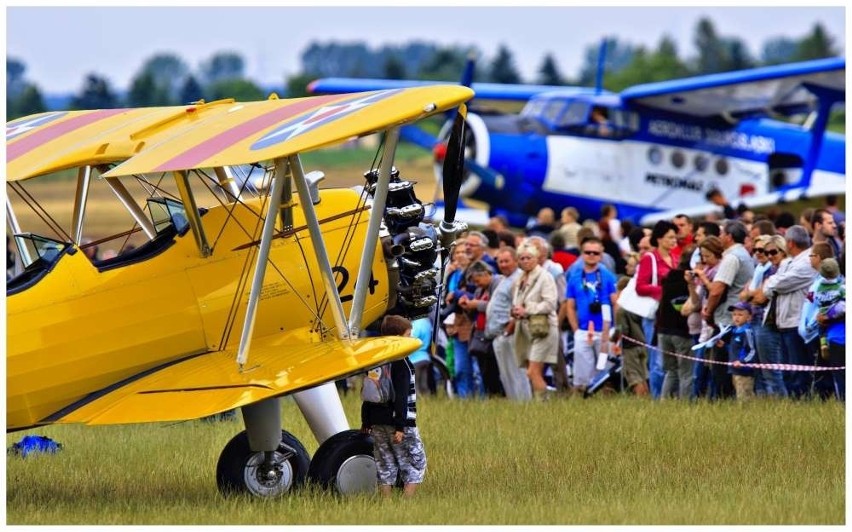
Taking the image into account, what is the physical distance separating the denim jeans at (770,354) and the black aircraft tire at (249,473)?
184 inches

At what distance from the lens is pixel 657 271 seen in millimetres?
13758

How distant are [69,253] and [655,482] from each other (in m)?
3.72

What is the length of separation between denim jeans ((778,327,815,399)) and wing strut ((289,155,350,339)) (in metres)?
4.68

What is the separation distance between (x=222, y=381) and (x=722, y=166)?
1862 centimetres

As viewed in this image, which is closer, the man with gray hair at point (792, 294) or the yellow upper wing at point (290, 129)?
A: the yellow upper wing at point (290, 129)

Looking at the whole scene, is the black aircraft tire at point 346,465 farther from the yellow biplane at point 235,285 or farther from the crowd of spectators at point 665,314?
the crowd of spectators at point 665,314

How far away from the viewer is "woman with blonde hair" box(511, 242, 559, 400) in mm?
13852

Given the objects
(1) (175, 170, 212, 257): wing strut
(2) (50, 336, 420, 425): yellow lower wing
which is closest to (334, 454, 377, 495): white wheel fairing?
(2) (50, 336, 420, 425): yellow lower wing

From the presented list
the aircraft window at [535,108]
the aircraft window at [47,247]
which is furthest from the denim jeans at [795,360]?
the aircraft window at [535,108]

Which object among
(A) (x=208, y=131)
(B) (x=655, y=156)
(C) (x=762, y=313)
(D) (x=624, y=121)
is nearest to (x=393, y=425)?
(A) (x=208, y=131)

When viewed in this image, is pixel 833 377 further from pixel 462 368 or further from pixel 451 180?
pixel 451 180

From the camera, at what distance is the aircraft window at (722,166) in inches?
1025

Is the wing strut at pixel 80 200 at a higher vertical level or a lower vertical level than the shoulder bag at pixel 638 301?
higher

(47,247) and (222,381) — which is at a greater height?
(47,247)
